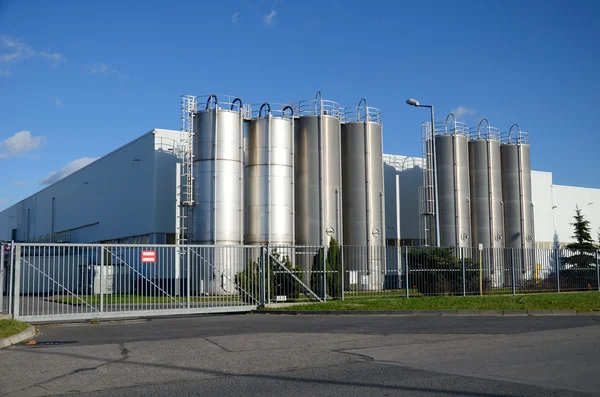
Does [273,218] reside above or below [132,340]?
above

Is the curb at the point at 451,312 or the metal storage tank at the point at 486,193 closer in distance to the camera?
the curb at the point at 451,312

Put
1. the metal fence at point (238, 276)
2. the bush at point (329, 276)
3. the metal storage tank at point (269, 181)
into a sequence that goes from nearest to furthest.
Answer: the metal fence at point (238, 276) → the bush at point (329, 276) → the metal storage tank at point (269, 181)

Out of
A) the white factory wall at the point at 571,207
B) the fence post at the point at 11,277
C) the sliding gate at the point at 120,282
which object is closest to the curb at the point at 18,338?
the fence post at the point at 11,277

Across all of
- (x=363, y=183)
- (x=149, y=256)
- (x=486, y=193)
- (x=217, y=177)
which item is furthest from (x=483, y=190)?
(x=149, y=256)

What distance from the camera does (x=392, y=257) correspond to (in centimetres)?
3005

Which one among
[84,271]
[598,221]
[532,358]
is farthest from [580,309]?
[598,221]

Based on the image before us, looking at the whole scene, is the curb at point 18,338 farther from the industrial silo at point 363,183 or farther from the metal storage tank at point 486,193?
the metal storage tank at point 486,193

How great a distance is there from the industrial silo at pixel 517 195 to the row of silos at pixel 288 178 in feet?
36.4

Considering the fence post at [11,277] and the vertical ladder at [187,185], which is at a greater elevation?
the vertical ladder at [187,185]

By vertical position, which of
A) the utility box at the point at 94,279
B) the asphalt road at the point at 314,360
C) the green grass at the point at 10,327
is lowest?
the asphalt road at the point at 314,360

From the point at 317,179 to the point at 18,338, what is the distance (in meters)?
23.7

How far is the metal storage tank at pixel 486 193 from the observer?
4275 cm

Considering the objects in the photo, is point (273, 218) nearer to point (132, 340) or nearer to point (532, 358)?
point (132, 340)

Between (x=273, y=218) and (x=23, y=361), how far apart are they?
23.6m
